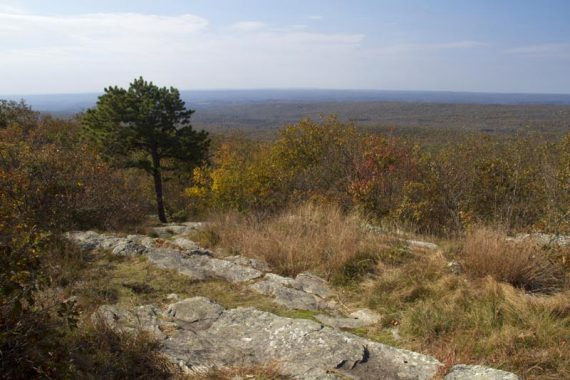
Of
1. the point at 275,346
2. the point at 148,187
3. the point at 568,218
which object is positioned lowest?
the point at 148,187

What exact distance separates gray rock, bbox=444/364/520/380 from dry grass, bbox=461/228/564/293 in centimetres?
170

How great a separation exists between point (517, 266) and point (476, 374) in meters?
1.94

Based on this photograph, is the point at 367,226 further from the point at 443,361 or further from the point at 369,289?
the point at 443,361

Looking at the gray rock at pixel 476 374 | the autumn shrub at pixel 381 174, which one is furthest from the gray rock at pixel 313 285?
the autumn shrub at pixel 381 174

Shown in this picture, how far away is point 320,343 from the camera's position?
355cm

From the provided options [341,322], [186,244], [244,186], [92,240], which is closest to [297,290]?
[341,322]

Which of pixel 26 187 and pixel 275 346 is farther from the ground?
pixel 26 187

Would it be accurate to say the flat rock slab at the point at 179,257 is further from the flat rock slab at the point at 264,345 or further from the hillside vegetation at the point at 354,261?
the flat rock slab at the point at 264,345

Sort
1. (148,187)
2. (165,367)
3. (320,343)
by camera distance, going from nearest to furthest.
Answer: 1. (165,367)
2. (320,343)
3. (148,187)

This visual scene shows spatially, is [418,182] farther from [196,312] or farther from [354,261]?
[196,312]

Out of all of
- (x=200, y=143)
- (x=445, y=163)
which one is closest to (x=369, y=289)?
(x=445, y=163)

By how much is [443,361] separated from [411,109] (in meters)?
163

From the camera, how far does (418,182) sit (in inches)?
403

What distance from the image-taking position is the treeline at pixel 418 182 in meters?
8.20
